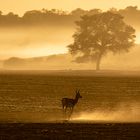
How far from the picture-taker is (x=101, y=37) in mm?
178000

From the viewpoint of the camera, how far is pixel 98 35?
178625 mm

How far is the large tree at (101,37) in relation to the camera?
17612cm
